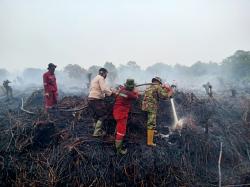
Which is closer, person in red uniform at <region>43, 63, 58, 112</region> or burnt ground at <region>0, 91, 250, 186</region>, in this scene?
burnt ground at <region>0, 91, 250, 186</region>

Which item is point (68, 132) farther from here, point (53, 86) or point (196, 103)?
point (196, 103)

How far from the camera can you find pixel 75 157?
5746 millimetres

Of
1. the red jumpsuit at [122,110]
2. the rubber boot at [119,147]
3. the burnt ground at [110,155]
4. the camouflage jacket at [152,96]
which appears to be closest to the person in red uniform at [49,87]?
the burnt ground at [110,155]

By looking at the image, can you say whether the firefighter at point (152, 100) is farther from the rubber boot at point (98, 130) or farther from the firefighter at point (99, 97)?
the rubber boot at point (98, 130)

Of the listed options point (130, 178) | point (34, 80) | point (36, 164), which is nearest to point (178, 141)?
point (130, 178)

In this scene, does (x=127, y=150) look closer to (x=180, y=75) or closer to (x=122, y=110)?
(x=122, y=110)

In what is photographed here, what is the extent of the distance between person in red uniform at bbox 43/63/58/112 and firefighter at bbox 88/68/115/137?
8.95ft

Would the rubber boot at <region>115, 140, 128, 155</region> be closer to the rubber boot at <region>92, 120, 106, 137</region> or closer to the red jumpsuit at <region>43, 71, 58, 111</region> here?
the rubber boot at <region>92, 120, 106, 137</region>

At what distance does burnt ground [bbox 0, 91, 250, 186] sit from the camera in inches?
216

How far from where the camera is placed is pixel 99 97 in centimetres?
639

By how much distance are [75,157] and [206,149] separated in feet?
12.9

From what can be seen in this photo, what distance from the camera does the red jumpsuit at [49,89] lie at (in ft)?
27.8

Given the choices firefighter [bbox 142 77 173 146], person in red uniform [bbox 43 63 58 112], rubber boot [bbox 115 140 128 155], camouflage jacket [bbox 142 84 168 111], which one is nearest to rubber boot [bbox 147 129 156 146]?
firefighter [bbox 142 77 173 146]

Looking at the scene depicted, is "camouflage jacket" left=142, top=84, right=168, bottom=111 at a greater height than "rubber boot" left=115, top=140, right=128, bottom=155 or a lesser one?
greater
